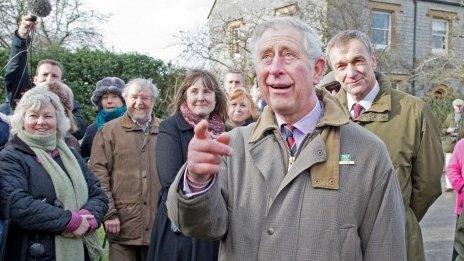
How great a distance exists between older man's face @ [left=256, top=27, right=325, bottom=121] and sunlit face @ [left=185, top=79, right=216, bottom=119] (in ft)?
7.07

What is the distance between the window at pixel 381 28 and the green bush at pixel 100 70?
12569mm

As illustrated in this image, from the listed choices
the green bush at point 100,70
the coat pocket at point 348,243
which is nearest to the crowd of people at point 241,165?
the coat pocket at point 348,243

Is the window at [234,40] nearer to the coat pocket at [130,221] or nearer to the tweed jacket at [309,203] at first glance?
the coat pocket at [130,221]

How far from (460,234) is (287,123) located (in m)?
3.33

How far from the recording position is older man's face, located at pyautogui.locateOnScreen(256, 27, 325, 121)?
2.30 metres

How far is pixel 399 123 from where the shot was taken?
371cm

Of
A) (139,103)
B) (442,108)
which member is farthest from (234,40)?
(139,103)

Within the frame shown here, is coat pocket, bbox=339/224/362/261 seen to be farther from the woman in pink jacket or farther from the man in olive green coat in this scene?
the woman in pink jacket

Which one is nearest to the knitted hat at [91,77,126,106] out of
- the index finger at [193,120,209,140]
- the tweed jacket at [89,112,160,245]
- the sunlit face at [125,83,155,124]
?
the sunlit face at [125,83,155,124]

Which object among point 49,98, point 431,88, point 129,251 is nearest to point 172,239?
point 129,251

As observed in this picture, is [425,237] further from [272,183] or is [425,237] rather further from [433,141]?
[272,183]

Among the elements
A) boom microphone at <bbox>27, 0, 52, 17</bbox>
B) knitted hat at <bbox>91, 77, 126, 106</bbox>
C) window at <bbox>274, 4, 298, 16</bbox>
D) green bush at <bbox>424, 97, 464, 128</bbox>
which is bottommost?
knitted hat at <bbox>91, 77, 126, 106</bbox>

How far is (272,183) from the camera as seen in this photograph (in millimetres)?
2277

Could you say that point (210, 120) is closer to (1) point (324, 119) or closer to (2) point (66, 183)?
(2) point (66, 183)
